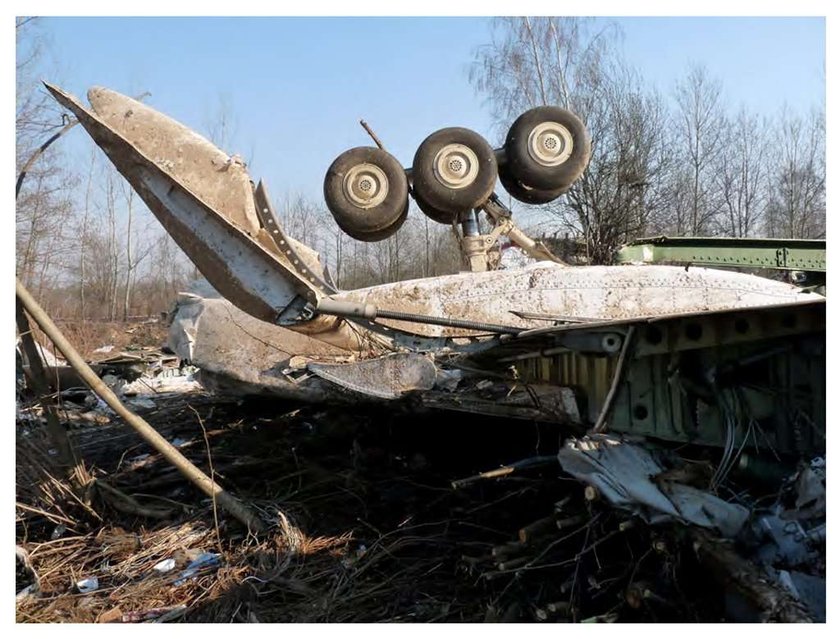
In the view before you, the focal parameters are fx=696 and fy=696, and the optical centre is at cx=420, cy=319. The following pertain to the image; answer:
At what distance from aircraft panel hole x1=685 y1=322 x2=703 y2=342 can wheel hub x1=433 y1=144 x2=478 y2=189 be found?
3.36 metres

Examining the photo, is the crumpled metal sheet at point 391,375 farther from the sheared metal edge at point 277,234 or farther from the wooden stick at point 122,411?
the wooden stick at point 122,411

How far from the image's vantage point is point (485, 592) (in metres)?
3.88

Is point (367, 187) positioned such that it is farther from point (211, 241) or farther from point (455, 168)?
point (211, 241)

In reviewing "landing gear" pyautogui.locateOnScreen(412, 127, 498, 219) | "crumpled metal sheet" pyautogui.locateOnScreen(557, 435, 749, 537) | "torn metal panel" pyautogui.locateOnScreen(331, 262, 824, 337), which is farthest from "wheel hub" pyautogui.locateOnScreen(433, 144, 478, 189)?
"crumpled metal sheet" pyautogui.locateOnScreen(557, 435, 749, 537)

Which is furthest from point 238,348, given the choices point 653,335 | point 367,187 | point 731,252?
point 731,252

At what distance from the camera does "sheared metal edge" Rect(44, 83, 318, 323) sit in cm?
476

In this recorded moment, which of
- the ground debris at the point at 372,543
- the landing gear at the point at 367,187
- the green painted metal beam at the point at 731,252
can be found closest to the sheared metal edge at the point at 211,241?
→ the ground debris at the point at 372,543

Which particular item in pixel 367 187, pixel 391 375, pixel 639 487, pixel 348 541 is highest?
pixel 367 187

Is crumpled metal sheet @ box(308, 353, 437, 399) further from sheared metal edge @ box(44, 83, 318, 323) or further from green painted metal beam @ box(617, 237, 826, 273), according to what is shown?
green painted metal beam @ box(617, 237, 826, 273)

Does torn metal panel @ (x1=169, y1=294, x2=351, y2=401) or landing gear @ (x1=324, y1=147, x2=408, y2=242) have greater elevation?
landing gear @ (x1=324, y1=147, x2=408, y2=242)

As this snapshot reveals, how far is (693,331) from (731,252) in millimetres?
4010

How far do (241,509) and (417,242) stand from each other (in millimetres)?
24890

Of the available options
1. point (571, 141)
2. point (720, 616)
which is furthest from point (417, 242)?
point (720, 616)

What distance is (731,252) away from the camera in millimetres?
7105
